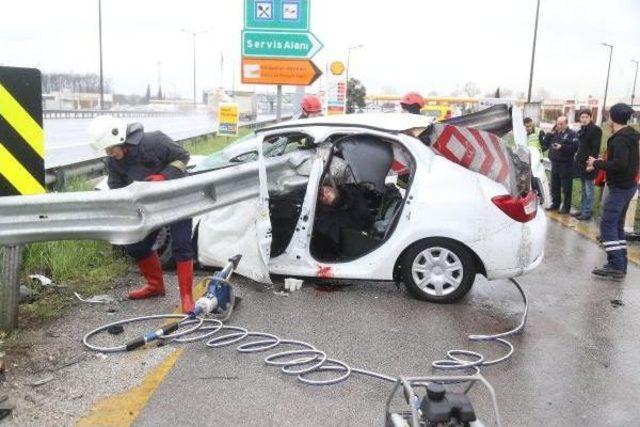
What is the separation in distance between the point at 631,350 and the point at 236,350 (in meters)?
2.89

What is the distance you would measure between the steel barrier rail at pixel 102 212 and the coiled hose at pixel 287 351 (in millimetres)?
771

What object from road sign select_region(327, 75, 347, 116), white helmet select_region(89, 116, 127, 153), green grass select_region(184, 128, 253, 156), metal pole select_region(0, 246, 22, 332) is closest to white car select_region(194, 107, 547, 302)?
white helmet select_region(89, 116, 127, 153)

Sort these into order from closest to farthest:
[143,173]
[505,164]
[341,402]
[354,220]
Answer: [341,402]
[143,173]
[505,164]
[354,220]

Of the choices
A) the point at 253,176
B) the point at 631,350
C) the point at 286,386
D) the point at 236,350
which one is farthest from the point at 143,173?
the point at 631,350

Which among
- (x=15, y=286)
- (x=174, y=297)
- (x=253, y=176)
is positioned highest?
(x=253, y=176)

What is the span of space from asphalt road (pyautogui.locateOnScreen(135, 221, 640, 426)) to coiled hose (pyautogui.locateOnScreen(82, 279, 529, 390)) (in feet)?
0.23

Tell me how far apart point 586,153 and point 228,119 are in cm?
1097

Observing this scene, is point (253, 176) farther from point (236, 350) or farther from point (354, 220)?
point (236, 350)

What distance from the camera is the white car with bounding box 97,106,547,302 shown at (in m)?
5.37

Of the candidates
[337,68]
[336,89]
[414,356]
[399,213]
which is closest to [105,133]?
[399,213]

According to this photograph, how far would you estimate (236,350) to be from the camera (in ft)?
14.2

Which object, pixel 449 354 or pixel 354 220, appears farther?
pixel 354 220

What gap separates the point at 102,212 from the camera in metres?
4.22

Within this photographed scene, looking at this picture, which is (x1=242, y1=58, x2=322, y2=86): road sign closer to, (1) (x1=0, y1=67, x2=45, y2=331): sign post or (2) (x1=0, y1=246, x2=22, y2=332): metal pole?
(1) (x1=0, y1=67, x2=45, y2=331): sign post
